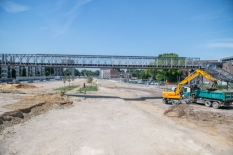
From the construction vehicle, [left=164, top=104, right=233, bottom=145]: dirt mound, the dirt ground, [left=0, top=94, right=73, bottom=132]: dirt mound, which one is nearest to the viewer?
the dirt ground

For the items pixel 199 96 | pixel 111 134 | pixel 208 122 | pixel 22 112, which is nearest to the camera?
pixel 111 134

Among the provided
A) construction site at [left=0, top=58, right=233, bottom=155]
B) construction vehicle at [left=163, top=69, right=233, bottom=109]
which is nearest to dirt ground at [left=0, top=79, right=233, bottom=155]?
construction site at [left=0, top=58, right=233, bottom=155]

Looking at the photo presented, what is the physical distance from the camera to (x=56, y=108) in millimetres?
22984

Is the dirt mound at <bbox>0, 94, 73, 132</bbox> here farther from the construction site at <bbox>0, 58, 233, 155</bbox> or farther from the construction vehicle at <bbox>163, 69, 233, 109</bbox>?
the construction vehicle at <bbox>163, 69, 233, 109</bbox>

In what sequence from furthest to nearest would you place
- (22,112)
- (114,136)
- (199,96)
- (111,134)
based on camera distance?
(199,96)
(22,112)
(111,134)
(114,136)

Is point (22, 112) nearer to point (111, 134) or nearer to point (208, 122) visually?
point (111, 134)

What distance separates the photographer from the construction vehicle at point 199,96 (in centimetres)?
2373

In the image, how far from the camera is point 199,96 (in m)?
26.8

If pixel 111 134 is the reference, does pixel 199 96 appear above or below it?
above

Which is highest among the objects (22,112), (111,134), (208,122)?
(22,112)

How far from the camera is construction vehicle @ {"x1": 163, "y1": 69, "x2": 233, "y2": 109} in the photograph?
77.9 feet

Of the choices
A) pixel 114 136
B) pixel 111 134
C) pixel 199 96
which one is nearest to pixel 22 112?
pixel 111 134

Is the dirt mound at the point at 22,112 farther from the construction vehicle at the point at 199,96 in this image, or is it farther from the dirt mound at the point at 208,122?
the construction vehicle at the point at 199,96

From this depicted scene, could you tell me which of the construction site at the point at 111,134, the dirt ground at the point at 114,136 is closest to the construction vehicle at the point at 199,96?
the construction site at the point at 111,134
